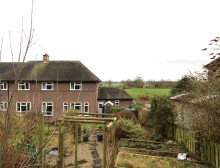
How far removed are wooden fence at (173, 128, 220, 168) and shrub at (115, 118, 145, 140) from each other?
290cm

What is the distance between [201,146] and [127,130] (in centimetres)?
606

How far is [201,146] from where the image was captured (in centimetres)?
1259

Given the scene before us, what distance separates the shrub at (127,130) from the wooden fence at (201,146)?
9.51 feet

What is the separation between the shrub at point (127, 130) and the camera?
687 inches

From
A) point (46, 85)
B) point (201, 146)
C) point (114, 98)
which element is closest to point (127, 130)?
point (201, 146)

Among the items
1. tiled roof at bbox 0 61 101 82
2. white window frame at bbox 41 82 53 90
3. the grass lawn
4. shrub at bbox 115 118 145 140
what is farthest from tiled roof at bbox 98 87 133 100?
the grass lawn

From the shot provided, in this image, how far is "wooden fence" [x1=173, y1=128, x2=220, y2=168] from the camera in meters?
11.0

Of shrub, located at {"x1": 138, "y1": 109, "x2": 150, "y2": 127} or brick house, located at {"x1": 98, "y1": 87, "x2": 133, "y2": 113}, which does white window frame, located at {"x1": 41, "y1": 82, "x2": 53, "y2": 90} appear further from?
shrub, located at {"x1": 138, "y1": 109, "x2": 150, "y2": 127}

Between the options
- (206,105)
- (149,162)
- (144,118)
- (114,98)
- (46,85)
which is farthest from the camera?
(114,98)

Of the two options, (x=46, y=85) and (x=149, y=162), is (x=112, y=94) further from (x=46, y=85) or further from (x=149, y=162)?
(x=149, y=162)

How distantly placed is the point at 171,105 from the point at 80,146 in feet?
24.0

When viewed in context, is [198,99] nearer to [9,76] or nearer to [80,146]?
[80,146]

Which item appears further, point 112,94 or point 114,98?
point 112,94

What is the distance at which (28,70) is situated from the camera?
28719 mm
